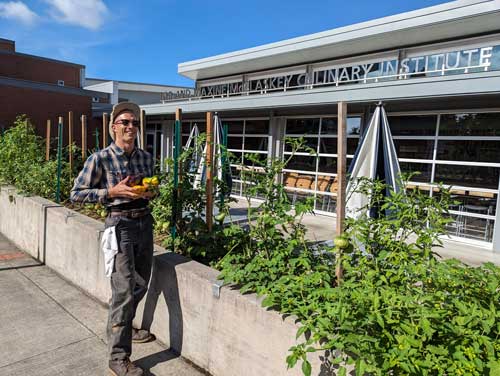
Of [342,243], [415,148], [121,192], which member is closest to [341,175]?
[342,243]

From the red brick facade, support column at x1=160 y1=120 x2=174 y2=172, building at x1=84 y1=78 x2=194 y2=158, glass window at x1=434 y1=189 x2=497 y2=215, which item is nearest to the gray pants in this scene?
glass window at x1=434 y1=189 x2=497 y2=215

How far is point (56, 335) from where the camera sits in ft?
10.8

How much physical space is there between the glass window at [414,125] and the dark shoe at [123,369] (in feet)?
25.8

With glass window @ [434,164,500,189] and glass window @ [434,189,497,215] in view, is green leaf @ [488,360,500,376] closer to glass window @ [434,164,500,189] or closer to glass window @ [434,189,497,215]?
glass window @ [434,189,497,215]

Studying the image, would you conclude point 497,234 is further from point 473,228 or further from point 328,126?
point 328,126

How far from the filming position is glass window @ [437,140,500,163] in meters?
7.44

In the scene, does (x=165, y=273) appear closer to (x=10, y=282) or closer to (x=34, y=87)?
(x=10, y=282)

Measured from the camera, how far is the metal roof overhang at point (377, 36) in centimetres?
854

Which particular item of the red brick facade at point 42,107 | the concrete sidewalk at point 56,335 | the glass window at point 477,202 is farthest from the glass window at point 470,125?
the red brick facade at point 42,107

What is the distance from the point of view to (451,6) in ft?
28.6

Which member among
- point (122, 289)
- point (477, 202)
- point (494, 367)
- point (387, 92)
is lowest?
point (122, 289)

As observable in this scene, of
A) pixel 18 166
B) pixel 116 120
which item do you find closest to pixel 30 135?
pixel 18 166

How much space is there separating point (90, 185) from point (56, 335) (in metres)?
1.55

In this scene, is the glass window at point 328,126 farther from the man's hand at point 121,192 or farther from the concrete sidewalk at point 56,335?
the man's hand at point 121,192
